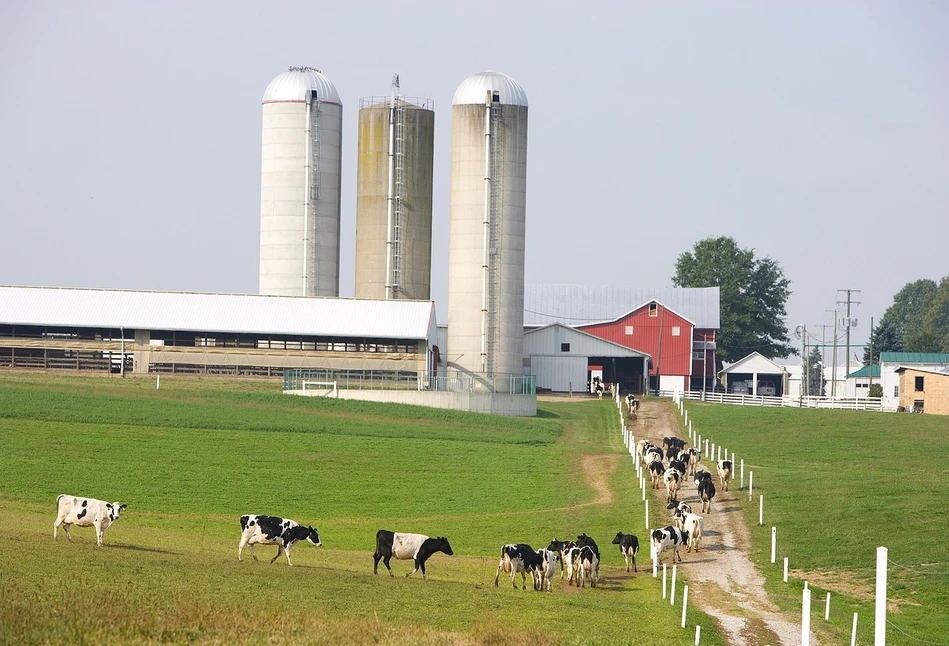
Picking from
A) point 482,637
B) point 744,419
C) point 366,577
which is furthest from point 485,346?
point 482,637

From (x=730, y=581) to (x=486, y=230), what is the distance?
1856 inches

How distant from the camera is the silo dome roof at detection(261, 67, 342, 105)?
80625mm

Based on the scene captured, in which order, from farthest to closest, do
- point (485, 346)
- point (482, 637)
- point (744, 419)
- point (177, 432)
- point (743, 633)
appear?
point (485, 346), point (744, 419), point (177, 432), point (743, 633), point (482, 637)

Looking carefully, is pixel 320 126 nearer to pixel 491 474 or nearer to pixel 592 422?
pixel 592 422

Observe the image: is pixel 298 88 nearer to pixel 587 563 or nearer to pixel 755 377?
pixel 755 377

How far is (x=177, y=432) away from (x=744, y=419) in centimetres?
3030

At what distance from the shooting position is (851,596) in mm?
28672

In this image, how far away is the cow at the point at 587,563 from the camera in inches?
1129

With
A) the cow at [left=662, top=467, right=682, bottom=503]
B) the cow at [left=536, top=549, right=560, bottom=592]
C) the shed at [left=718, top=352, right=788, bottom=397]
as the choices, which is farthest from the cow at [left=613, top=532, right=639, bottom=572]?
the shed at [left=718, top=352, right=788, bottom=397]

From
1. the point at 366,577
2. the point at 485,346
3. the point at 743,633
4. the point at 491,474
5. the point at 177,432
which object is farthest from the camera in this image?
the point at 485,346

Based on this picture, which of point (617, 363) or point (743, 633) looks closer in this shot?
point (743, 633)

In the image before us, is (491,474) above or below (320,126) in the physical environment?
below

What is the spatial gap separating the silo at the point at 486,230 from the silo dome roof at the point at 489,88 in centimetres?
14

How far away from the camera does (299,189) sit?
7962 centimetres
